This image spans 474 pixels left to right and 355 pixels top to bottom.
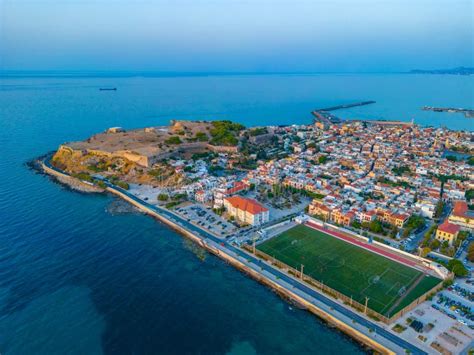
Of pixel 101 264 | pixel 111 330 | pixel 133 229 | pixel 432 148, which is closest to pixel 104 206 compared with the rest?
pixel 133 229

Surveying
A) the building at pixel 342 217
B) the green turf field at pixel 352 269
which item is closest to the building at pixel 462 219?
the building at pixel 342 217

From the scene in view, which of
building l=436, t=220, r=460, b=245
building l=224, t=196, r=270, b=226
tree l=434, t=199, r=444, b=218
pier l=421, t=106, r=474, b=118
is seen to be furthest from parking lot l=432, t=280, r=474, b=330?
pier l=421, t=106, r=474, b=118

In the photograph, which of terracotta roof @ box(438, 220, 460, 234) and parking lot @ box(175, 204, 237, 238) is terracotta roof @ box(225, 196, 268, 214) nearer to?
parking lot @ box(175, 204, 237, 238)

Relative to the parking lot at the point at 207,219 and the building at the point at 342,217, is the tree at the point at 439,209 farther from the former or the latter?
the parking lot at the point at 207,219

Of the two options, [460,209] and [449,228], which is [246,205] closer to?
[449,228]

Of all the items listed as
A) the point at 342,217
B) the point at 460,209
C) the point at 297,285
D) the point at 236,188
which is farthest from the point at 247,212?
the point at 460,209
